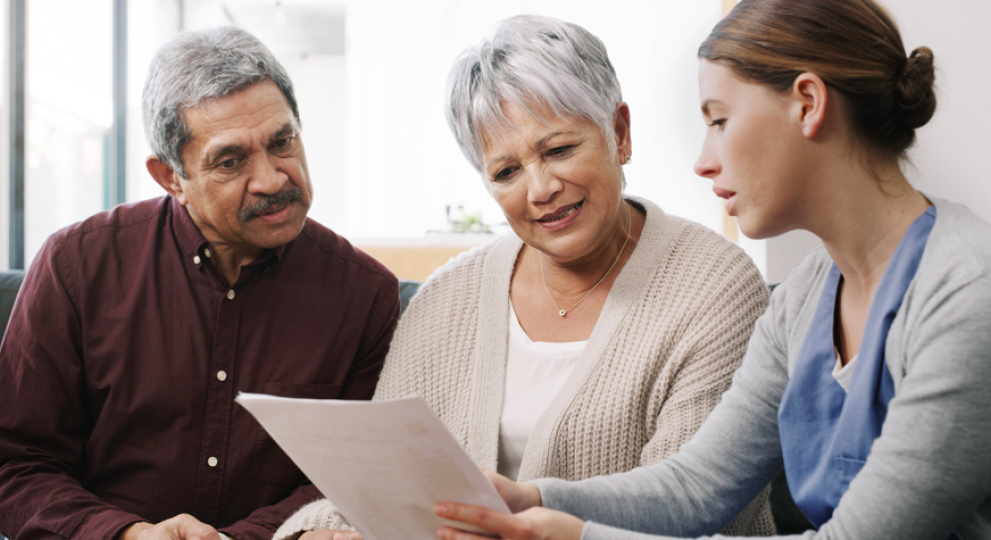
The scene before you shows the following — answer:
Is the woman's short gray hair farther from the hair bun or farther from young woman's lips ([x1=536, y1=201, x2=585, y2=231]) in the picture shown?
the hair bun

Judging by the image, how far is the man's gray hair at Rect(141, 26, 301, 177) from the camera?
1325 millimetres

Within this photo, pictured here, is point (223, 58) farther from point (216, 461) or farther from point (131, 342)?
point (216, 461)

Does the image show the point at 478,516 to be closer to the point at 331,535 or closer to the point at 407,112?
the point at 331,535

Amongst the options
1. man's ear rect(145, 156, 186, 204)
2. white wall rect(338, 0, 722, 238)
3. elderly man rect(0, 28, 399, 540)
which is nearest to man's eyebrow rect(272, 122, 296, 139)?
Result: elderly man rect(0, 28, 399, 540)

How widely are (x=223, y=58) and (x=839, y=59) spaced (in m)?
1.02

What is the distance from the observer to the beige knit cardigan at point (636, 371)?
3.84 ft

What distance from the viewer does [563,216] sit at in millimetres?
1266

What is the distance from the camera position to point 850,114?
803 millimetres

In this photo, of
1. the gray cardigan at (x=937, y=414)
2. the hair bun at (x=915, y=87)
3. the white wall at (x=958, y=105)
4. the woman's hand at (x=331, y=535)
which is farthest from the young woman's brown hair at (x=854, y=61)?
the white wall at (x=958, y=105)

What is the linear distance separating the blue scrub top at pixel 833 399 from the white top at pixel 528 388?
16.5 inches

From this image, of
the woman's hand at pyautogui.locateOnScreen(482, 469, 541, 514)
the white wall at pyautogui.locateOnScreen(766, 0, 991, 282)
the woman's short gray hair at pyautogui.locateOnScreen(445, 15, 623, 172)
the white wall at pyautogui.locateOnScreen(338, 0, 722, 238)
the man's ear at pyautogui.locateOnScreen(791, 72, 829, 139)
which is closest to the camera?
the man's ear at pyautogui.locateOnScreen(791, 72, 829, 139)

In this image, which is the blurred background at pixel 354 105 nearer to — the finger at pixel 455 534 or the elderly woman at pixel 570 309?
the elderly woman at pixel 570 309

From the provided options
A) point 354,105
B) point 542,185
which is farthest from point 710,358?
point 354,105

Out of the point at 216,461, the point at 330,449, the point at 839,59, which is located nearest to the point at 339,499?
the point at 330,449
